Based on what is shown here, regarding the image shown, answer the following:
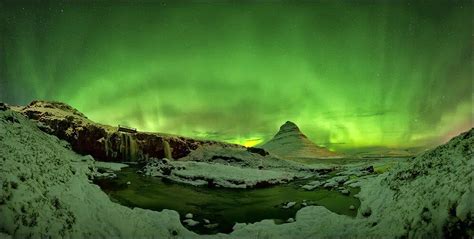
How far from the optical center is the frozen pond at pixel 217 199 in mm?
6994

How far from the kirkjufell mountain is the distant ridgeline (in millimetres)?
1480

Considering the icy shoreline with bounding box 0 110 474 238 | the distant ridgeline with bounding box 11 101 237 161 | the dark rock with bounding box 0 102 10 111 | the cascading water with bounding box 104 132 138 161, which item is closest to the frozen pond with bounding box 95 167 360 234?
the icy shoreline with bounding box 0 110 474 238

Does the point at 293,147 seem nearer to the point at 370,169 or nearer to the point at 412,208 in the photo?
the point at 370,169

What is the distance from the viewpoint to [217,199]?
24.2ft

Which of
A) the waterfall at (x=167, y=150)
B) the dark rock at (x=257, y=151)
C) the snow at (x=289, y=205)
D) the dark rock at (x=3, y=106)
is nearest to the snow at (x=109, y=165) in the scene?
the waterfall at (x=167, y=150)

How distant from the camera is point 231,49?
8141mm

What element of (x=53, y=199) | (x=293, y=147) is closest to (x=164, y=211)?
(x=53, y=199)

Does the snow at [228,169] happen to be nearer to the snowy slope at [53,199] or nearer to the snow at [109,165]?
the snow at [109,165]

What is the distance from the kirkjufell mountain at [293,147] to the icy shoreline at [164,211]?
1.00 meters

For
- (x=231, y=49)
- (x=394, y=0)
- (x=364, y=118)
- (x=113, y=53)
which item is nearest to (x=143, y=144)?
(x=113, y=53)

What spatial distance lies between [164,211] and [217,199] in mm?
1029

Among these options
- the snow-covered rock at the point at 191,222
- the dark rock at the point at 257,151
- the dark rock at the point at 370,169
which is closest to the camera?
the snow-covered rock at the point at 191,222

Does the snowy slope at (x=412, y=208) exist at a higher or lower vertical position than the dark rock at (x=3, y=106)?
lower

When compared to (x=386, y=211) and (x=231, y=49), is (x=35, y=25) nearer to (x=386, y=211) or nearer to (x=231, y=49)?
(x=231, y=49)
